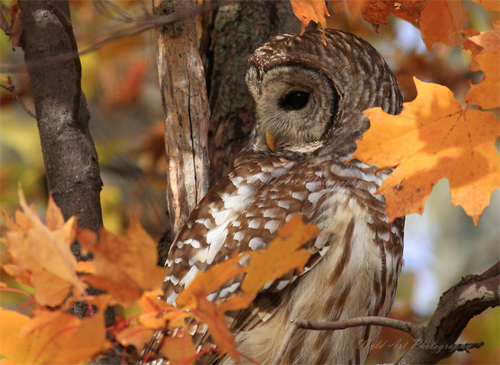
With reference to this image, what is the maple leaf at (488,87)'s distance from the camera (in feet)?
5.81

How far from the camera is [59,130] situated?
275 cm

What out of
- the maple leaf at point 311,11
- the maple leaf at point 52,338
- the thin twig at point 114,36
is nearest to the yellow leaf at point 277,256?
the maple leaf at point 52,338

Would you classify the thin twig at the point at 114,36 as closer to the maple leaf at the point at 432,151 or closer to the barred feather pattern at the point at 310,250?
Answer: the maple leaf at the point at 432,151

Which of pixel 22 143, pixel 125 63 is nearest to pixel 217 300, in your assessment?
pixel 22 143

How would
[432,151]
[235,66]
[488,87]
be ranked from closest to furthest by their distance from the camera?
[488,87] → [432,151] → [235,66]

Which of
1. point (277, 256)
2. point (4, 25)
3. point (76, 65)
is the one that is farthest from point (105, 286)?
point (4, 25)

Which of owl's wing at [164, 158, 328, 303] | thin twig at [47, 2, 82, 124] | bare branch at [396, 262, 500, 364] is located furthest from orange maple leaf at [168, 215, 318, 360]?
thin twig at [47, 2, 82, 124]

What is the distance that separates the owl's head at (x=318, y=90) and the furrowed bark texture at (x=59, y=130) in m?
0.86

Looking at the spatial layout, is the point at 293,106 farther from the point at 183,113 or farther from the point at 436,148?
the point at 436,148

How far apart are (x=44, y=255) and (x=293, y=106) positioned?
1.80 m

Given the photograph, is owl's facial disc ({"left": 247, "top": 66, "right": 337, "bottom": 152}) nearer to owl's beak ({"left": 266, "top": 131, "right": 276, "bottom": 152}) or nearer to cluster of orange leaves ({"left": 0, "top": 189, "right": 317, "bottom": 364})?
owl's beak ({"left": 266, "top": 131, "right": 276, "bottom": 152})

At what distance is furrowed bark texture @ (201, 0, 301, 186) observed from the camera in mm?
3420

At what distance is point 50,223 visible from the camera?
1.53 metres

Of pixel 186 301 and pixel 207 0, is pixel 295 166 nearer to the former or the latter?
pixel 207 0
